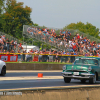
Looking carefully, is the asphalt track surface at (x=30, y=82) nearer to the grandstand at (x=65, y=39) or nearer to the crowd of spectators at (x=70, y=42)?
the crowd of spectators at (x=70, y=42)

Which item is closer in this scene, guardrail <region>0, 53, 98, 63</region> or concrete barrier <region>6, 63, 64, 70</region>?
concrete barrier <region>6, 63, 64, 70</region>

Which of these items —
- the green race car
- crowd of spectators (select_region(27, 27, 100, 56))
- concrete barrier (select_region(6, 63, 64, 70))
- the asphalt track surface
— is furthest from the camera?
crowd of spectators (select_region(27, 27, 100, 56))

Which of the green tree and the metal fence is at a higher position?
the green tree

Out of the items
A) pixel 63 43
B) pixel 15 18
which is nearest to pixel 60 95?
pixel 63 43

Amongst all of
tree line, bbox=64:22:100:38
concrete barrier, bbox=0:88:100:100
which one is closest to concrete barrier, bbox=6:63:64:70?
concrete barrier, bbox=0:88:100:100

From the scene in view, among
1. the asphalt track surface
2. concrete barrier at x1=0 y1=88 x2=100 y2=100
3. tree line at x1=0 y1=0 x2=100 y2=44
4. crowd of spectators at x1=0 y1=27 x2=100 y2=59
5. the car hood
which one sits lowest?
the asphalt track surface

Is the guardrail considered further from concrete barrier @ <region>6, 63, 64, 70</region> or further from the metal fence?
concrete barrier @ <region>6, 63, 64, 70</region>

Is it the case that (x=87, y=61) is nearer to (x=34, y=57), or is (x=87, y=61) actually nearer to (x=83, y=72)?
(x=83, y=72)

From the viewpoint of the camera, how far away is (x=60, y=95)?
7336 mm

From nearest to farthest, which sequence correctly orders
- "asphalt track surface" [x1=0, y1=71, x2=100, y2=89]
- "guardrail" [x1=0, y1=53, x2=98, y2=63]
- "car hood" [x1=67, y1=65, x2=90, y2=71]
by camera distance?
"asphalt track surface" [x1=0, y1=71, x2=100, y2=89] < "car hood" [x1=67, y1=65, x2=90, y2=71] < "guardrail" [x1=0, y1=53, x2=98, y2=63]

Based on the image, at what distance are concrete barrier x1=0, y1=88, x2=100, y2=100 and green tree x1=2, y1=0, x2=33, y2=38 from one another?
5944cm

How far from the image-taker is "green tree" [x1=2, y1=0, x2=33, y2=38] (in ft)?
221

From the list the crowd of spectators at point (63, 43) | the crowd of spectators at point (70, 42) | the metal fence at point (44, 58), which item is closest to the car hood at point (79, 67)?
the metal fence at point (44, 58)

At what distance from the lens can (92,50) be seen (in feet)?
114
